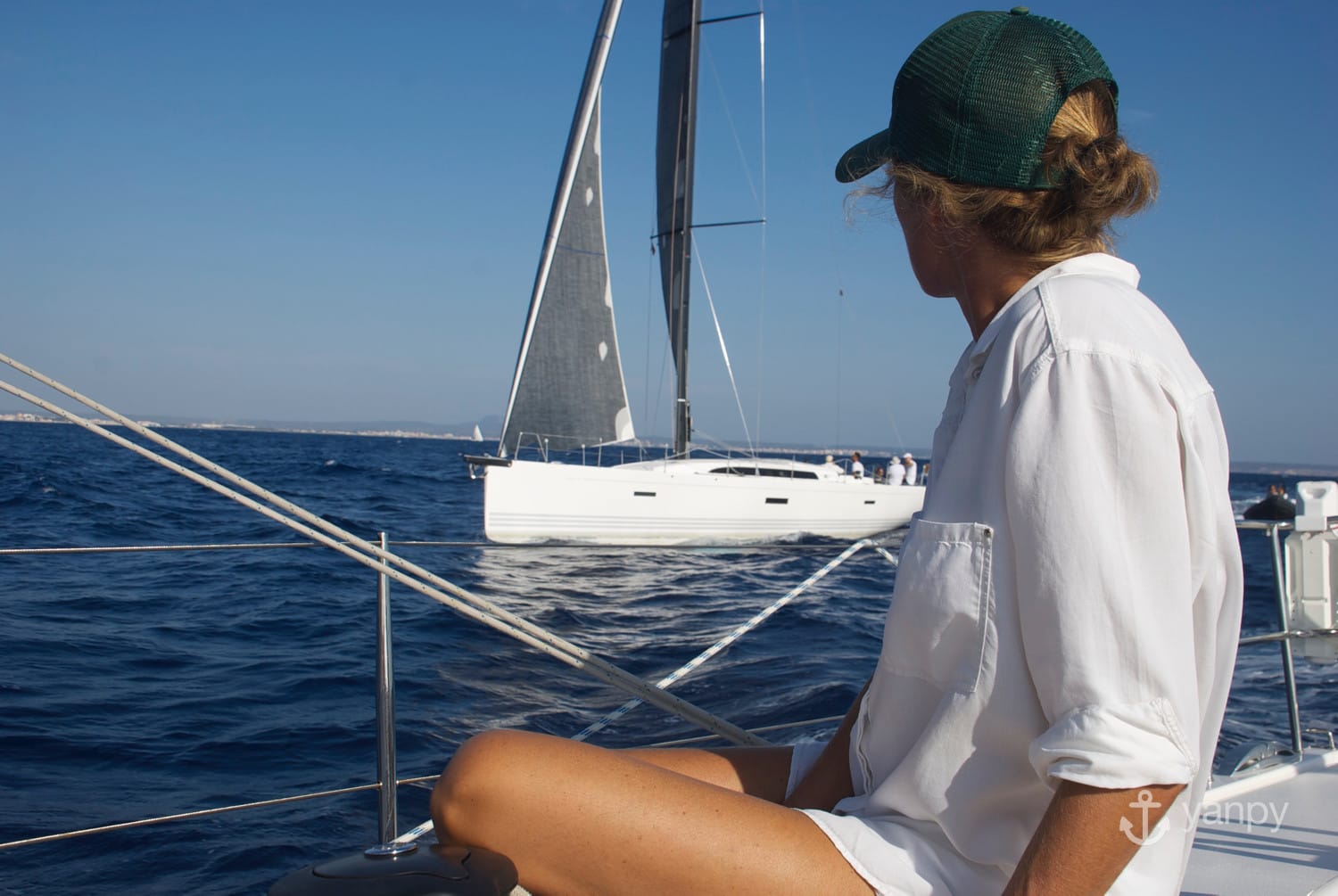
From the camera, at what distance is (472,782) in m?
0.85

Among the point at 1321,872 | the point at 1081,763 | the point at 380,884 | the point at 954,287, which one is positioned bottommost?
the point at 1321,872

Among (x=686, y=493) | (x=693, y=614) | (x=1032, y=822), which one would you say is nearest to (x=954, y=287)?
(x=1032, y=822)

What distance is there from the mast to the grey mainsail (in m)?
1.06

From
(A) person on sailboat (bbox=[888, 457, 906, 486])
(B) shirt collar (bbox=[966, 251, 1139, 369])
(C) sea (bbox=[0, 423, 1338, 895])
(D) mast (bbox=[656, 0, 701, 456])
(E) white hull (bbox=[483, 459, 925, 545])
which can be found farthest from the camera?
(A) person on sailboat (bbox=[888, 457, 906, 486])

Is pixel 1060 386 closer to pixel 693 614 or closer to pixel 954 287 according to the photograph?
pixel 954 287

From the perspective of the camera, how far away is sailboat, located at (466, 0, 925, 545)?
13477mm

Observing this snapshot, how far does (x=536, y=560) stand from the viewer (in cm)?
1162

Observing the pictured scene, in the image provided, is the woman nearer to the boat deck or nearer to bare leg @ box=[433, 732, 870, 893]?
bare leg @ box=[433, 732, 870, 893]

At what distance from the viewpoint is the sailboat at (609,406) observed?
44.2 feet

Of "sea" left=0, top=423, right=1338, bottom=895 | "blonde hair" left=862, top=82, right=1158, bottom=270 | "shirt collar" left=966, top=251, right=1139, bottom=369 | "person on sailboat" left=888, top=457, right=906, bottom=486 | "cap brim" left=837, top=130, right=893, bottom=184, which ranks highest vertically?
"cap brim" left=837, top=130, right=893, bottom=184

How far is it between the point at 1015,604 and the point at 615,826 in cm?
39

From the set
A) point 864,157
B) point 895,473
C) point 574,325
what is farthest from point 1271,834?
point 895,473

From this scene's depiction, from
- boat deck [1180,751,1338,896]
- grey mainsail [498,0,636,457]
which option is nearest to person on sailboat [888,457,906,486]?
grey mainsail [498,0,636,457]

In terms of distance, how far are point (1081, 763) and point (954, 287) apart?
466mm
